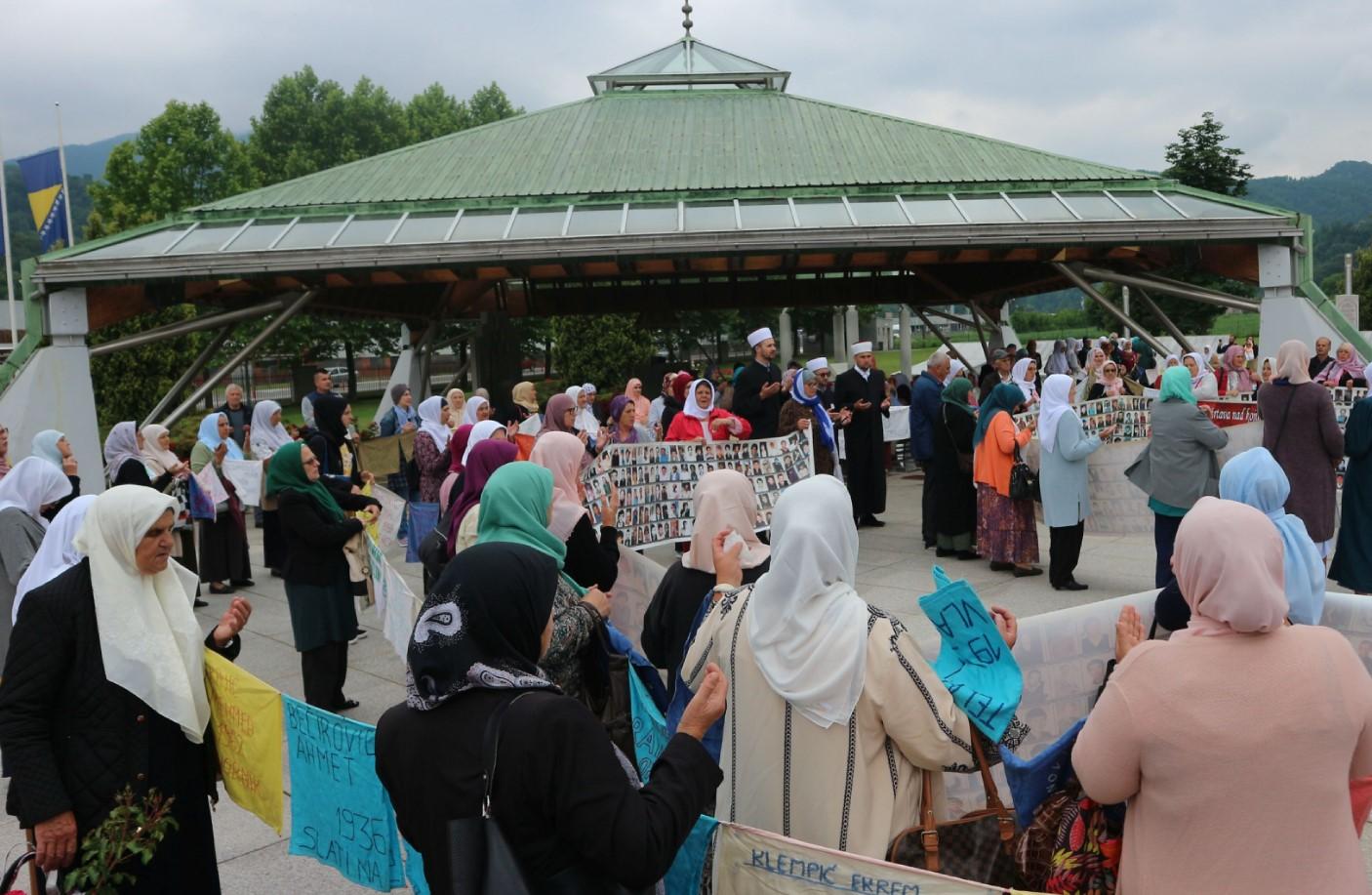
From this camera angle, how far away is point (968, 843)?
304 cm

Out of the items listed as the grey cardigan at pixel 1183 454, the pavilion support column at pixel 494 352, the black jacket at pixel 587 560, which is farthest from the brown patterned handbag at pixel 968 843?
the pavilion support column at pixel 494 352

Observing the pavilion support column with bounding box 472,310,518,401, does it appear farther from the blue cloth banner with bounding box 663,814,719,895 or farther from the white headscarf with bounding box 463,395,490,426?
the blue cloth banner with bounding box 663,814,719,895

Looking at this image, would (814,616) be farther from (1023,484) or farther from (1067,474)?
(1023,484)

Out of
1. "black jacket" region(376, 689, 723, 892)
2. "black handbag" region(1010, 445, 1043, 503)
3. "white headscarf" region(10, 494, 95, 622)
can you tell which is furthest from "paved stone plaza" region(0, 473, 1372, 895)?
"black jacket" region(376, 689, 723, 892)

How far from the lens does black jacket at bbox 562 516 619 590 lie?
5.40 metres

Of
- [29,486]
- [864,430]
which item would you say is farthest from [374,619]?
[864,430]

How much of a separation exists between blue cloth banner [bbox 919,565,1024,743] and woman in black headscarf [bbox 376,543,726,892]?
0.86 meters

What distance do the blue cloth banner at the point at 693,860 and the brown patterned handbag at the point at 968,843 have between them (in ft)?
1.67

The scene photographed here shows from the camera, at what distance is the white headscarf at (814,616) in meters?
2.88

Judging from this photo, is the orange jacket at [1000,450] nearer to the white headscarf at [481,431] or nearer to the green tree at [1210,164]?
the white headscarf at [481,431]

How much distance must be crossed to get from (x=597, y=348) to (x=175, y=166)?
58.3 ft

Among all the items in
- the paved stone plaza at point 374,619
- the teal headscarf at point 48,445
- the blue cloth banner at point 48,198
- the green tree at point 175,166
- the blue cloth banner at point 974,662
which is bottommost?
the paved stone plaza at point 374,619

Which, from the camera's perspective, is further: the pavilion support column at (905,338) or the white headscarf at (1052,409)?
the pavilion support column at (905,338)

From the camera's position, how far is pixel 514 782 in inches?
87.1
